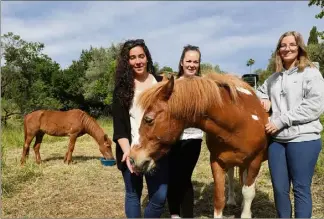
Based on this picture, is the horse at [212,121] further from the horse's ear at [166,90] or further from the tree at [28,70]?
the tree at [28,70]

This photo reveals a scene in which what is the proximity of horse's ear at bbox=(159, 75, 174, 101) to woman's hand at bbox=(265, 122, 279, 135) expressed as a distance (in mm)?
864

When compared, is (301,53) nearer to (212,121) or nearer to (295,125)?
(295,125)

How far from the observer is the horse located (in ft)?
7.77

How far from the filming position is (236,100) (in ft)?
8.73

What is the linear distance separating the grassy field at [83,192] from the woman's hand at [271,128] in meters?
1.74

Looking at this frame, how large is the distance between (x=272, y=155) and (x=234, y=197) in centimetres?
191

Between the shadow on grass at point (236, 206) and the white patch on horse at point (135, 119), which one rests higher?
the white patch on horse at point (135, 119)

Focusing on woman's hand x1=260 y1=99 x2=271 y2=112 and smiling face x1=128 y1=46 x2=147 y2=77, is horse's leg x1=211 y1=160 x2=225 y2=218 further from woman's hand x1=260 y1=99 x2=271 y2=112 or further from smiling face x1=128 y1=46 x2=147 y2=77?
smiling face x1=128 y1=46 x2=147 y2=77

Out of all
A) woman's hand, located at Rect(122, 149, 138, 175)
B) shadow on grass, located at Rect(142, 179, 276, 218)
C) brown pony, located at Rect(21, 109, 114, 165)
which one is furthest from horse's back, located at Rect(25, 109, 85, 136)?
woman's hand, located at Rect(122, 149, 138, 175)

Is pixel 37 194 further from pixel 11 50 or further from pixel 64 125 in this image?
pixel 11 50

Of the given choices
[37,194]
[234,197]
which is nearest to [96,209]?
[37,194]

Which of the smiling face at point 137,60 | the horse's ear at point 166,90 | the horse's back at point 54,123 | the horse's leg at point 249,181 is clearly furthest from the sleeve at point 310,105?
the horse's back at point 54,123

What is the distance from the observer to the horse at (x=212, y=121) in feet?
7.77

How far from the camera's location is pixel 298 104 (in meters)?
2.54
